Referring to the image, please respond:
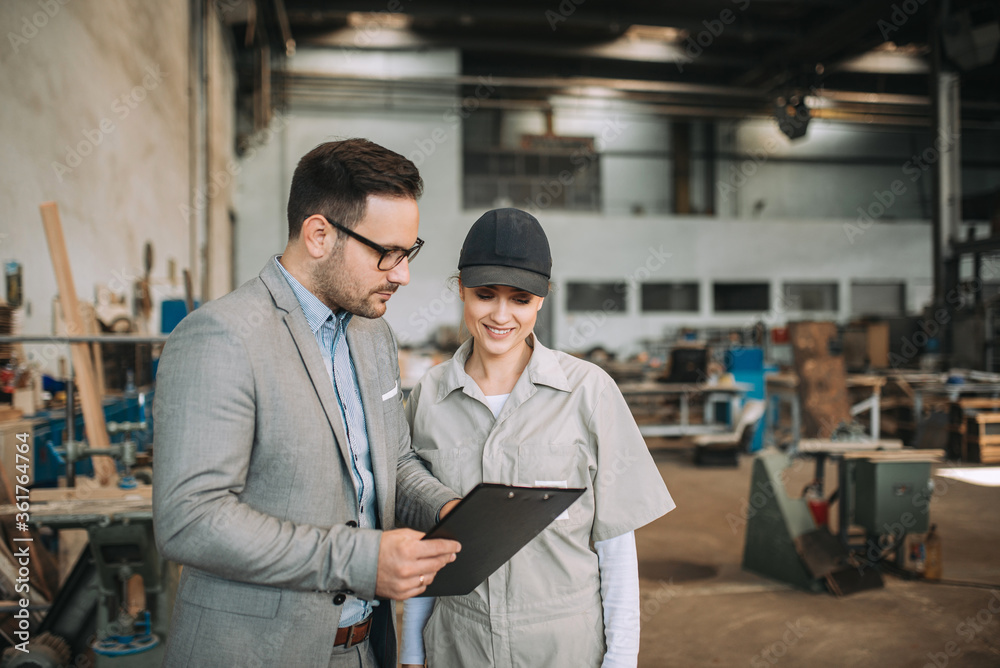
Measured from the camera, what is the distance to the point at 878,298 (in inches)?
513

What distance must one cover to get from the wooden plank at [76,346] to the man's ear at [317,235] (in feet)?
6.89

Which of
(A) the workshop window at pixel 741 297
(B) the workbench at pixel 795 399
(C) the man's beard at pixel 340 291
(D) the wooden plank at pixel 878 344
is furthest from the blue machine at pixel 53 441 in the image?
(A) the workshop window at pixel 741 297

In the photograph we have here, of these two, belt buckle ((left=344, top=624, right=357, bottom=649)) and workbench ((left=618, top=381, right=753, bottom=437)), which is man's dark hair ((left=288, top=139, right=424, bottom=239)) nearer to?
belt buckle ((left=344, top=624, right=357, bottom=649))

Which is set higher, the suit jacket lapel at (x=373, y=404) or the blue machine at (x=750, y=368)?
the suit jacket lapel at (x=373, y=404)

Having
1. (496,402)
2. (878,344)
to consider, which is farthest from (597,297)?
(496,402)

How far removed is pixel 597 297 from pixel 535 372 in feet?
36.5

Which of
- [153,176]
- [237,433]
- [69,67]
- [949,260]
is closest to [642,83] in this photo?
[949,260]

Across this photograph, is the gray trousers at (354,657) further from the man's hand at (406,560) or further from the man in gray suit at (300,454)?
the man's hand at (406,560)

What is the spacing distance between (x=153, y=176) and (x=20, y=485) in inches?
157

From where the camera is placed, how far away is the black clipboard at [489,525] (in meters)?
0.97

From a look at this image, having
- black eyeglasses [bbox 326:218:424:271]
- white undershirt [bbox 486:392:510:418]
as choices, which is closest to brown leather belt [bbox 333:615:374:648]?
white undershirt [bbox 486:392:510:418]

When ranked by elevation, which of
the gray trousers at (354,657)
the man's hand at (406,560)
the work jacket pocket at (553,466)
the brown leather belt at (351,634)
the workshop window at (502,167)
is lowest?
the gray trousers at (354,657)

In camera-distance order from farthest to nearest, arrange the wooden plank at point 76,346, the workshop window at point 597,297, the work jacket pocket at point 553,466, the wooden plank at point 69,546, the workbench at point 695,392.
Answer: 1. the workshop window at point 597,297
2. the workbench at point 695,392
3. the wooden plank at point 69,546
4. the wooden plank at point 76,346
5. the work jacket pocket at point 553,466

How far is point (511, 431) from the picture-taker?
1.36 metres
